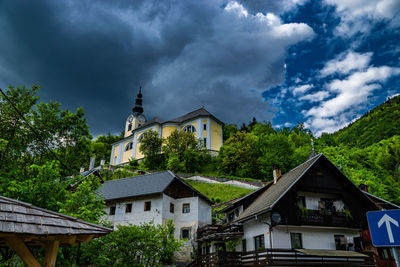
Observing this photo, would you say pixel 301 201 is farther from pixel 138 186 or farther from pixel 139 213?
pixel 138 186

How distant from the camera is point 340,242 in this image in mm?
21469

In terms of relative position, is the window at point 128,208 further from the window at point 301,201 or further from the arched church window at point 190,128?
the arched church window at point 190,128

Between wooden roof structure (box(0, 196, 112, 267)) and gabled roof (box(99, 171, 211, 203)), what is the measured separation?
80.3 ft

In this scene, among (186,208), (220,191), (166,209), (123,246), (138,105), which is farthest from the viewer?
(138,105)

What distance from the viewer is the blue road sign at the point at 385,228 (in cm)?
475

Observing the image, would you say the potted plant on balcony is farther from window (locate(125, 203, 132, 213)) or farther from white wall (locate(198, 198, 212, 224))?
window (locate(125, 203, 132, 213))

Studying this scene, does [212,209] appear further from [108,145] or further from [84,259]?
[108,145]

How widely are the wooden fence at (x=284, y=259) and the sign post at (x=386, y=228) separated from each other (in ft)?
47.5

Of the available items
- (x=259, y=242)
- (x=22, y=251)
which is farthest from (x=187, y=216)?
(x=22, y=251)

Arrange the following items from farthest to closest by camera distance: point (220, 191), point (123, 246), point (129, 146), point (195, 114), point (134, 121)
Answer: point (134, 121) → point (129, 146) → point (195, 114) → point (220, 191) → point (123, 246)

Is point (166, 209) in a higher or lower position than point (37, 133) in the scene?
lower

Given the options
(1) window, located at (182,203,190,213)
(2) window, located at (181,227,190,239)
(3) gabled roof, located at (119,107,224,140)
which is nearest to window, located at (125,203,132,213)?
(1) window, located at (182,203,190,213)

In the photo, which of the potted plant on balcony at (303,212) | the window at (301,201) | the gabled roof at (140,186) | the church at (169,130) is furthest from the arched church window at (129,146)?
the potted plant on balcony at (303,212)

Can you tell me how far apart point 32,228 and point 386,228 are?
670 cm
